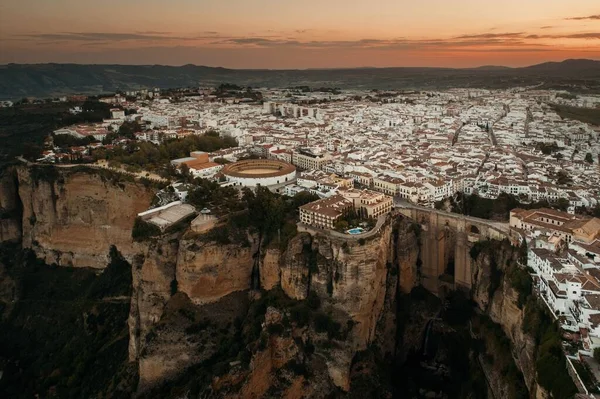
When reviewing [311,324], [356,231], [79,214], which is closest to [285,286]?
[311,324]

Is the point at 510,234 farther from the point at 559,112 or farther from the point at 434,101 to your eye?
the point at 434,101

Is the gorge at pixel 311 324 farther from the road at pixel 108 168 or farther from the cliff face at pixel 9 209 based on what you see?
the cliff face at pixel 9 209

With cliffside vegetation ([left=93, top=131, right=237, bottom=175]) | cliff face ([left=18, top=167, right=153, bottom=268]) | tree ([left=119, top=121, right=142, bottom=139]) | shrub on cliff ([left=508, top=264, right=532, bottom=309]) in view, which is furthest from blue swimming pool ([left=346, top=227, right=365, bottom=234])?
tree ([left=119, top=121, right=142, bottom=139])

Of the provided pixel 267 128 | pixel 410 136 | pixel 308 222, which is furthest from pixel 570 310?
pixel 267 128

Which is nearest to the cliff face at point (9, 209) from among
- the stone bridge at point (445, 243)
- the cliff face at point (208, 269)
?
the cliff face at point (208, 269)

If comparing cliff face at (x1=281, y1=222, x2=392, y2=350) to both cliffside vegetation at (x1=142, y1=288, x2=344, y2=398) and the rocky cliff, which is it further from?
cliffside vegetation at (x1=142, y1=288, x2=344, y2=398)
